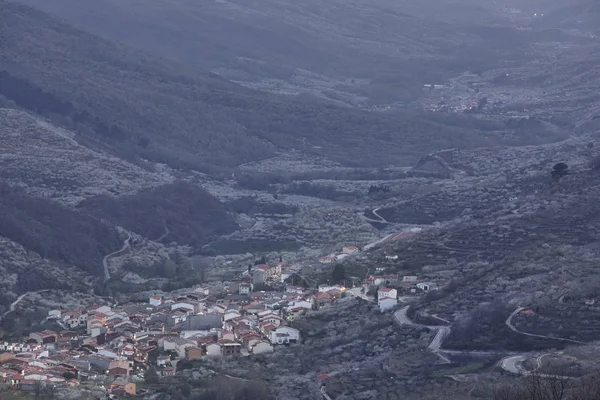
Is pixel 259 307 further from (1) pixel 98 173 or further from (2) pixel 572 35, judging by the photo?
(2) pixel 572 35

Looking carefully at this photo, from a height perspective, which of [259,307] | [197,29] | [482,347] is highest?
[482,347]

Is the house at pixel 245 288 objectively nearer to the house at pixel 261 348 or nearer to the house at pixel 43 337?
the house at pixel 261 348

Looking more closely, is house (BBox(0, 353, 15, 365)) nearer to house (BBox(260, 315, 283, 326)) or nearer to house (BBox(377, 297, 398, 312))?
house (BBox(260, 315, 283, 326))

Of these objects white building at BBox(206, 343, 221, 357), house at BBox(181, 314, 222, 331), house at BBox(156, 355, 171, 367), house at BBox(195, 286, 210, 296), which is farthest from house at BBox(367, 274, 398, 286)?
house at BBox(156, 355, 171, 367)

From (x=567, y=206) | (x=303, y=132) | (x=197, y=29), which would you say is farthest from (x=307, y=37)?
(x=567, y=206)

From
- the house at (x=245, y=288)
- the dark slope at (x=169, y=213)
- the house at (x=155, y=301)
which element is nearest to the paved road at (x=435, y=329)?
the house at (x=245, y=288)

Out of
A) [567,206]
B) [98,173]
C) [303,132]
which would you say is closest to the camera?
[567,206]
